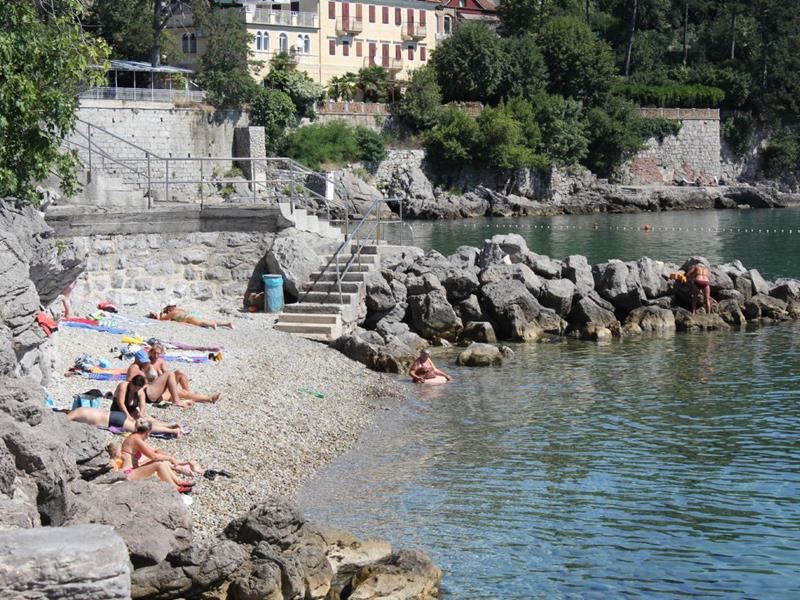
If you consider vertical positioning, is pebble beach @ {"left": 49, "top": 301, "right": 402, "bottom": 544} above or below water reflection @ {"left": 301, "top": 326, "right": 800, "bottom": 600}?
above

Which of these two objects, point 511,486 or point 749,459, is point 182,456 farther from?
point 749,459

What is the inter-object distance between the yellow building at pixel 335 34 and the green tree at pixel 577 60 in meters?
8.16

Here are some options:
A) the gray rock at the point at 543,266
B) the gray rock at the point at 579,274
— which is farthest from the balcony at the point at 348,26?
the gray rock at the point at 579,274

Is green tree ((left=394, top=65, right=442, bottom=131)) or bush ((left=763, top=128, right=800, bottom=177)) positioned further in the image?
bush ((left=763, top=128, right=800, bottom=177))

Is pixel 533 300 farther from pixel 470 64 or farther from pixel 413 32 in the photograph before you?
pixel 413 32

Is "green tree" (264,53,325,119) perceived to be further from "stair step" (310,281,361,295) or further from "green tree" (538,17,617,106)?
"stair step" (310,281,361,295)

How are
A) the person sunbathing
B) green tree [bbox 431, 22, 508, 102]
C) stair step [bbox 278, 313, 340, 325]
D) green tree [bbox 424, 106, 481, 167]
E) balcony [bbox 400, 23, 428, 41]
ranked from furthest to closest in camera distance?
balcony [bbox 400, 23, 428, 41] → green tree [bbox 431, 22, 508, 102] → green tree [bbox 424, 106, 481, 167] → stair step [bbox 278, 313, 340, 325] → the person sunbathing

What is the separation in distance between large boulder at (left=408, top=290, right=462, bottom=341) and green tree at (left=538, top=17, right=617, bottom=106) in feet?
200

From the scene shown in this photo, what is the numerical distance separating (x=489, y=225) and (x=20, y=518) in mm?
56357

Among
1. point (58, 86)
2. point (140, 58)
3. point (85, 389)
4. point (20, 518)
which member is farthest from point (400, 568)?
point (140, 58)

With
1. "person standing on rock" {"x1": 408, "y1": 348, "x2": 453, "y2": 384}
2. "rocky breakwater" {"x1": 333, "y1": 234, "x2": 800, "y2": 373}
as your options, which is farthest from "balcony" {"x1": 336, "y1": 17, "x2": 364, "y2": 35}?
"person standing on rock" {"x1": 408, "y1": 348, "x2": 453, "y2": 384}

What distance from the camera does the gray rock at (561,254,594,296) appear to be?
3018 cm

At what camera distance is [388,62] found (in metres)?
84.9

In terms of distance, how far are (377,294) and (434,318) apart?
1354 mm
